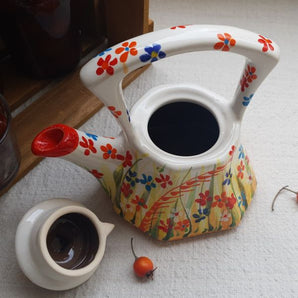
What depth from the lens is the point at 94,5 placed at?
0.69m

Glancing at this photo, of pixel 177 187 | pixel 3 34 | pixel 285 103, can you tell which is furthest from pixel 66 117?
pixel 285 103

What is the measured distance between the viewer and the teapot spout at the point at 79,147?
1.36ft

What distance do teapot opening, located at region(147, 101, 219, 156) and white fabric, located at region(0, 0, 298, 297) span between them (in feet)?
0.39

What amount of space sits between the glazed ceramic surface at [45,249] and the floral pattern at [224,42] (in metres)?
0.23

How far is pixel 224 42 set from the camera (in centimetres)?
38

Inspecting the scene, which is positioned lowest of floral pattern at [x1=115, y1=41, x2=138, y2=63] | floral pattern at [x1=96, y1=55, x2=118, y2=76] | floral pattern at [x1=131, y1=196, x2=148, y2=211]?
floral pattern at [x1=131, y1=196, x2=148, y2=211]

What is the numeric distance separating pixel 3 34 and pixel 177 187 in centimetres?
34

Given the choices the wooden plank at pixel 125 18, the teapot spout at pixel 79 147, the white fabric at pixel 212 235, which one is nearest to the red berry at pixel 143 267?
the white fabric at pixel 212 235

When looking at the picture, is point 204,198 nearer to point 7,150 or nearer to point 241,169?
point 241,169

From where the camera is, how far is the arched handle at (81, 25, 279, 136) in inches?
14.3

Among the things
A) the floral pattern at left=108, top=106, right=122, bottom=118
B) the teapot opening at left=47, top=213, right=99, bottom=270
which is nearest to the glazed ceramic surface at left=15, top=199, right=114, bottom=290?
the teapot opening at left=47, top=213, right=99, bottom=270

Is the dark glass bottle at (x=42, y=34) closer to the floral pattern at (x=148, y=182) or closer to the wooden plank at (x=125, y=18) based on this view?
the wooden plank at (x=125, y=18)

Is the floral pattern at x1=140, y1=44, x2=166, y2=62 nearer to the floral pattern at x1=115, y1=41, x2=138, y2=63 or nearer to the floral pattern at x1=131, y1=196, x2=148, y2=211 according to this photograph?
the floral pattern at x1=115, y1=41, x2=138, y2=63

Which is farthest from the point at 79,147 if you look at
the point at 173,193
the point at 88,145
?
the point at 173,193
